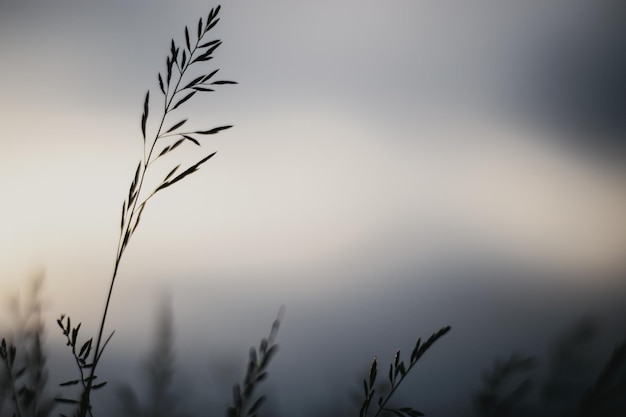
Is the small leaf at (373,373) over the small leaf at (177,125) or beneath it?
beneath

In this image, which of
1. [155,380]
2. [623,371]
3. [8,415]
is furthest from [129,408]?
[623,371]

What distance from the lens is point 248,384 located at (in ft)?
3.64

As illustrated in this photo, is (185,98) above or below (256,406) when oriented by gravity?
above

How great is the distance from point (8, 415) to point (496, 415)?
1.23 meters

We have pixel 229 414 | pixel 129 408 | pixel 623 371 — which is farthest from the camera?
pixel 129 408

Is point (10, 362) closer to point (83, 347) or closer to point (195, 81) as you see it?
point (83, 347)

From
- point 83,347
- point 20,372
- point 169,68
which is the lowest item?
point 20,372

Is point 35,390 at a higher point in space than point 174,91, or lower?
lower

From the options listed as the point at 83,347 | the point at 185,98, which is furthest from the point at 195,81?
the point at 83,347

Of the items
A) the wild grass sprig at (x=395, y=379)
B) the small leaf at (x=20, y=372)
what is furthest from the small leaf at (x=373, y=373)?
the small leaf at (x=20, y=372)

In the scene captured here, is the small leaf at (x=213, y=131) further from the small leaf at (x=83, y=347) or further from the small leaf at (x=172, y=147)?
the small leaf at (x=83, y=347)

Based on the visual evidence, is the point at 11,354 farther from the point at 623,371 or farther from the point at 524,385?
the point at 623,371

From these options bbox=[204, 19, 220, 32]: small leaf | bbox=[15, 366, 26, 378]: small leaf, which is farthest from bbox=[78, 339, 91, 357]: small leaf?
bbox=[204, 19, 220, 32]: small leaf

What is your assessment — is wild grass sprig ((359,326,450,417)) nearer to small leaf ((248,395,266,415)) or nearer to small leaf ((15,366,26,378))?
small leaf ((248,395,266,415))
